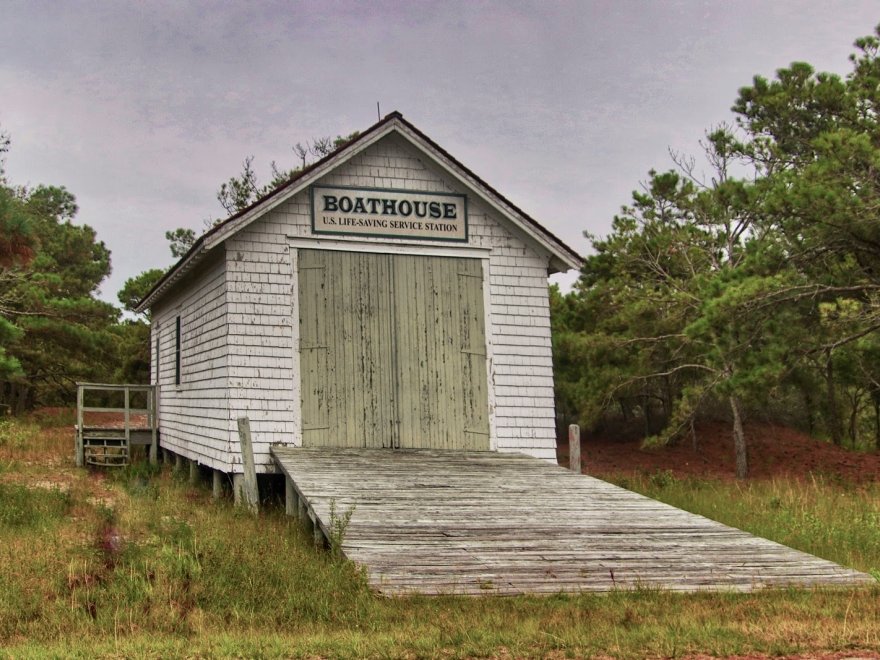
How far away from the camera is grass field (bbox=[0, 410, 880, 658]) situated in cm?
663

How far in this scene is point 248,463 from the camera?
45.3 feet

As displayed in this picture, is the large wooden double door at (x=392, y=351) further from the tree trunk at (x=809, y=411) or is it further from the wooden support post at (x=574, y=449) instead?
the tree trunk at (x=809, y=411)

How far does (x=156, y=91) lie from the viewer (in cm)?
2666

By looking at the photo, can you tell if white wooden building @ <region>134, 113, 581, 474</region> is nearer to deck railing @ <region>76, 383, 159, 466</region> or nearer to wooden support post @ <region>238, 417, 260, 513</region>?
wooden support post @ <region>238, 417, 260, 513</region>

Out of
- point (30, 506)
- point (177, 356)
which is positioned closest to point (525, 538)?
point (30, 506)

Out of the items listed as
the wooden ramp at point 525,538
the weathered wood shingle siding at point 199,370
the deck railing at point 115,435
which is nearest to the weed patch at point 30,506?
the weathered wood shingle siding at point 199,370

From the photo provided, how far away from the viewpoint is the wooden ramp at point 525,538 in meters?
8.30

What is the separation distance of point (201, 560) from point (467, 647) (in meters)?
3.79

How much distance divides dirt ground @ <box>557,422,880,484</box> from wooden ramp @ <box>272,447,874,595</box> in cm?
1607

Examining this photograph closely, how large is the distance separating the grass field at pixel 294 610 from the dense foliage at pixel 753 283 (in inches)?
310

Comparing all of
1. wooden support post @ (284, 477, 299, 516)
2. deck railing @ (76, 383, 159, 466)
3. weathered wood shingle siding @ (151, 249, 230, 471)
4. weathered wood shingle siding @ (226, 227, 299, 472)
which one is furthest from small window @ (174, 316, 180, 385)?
wooden support post @ (284, 477, 299, 516)

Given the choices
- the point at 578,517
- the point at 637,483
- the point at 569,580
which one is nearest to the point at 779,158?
the point at 637,483

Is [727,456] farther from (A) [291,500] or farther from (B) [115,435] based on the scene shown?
(A) [291,500]

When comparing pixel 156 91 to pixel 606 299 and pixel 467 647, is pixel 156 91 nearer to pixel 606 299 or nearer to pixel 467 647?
pixel 606 299
